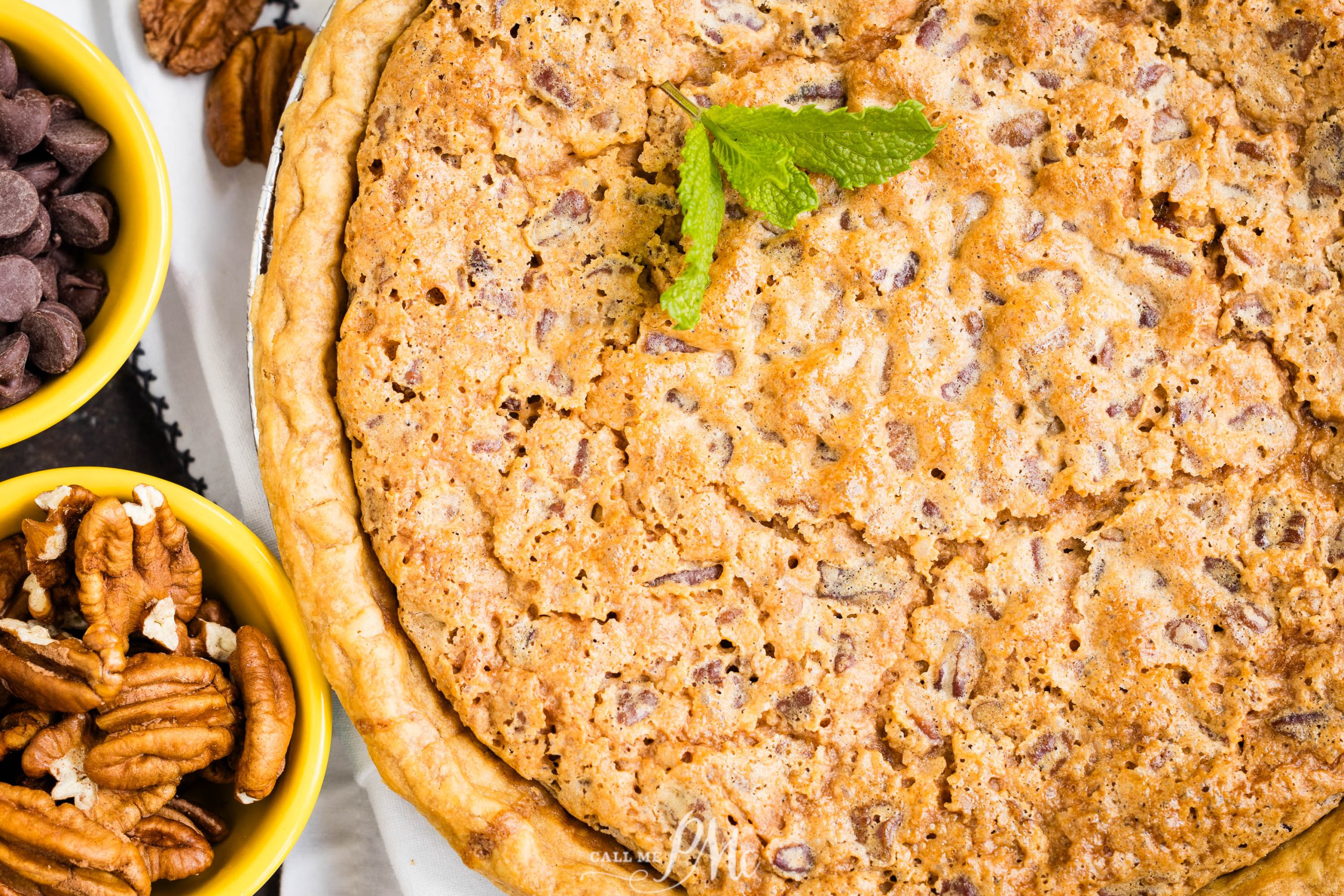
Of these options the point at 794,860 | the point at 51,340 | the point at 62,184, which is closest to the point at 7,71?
the point at 62,184

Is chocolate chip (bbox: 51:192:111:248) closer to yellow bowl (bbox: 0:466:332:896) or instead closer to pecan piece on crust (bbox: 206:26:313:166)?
pecan piece on crust (bbox: 206:26:313:166)

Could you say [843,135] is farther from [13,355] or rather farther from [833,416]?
[13,355]

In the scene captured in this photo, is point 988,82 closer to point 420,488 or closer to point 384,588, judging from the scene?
point 420,488

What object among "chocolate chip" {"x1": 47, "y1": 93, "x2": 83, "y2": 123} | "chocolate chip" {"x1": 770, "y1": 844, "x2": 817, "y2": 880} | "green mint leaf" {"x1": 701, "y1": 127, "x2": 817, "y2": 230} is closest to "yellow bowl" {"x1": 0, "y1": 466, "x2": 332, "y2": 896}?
"chocolate chip" {"x1": 47, "y1": 93, "x2": 83, "y2": 123}

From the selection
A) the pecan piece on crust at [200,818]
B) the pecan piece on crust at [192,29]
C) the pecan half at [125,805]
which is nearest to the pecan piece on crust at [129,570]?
the pecan half at [125,805]

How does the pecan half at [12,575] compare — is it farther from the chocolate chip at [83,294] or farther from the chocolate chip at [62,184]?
the chocolate chip at [62,184]

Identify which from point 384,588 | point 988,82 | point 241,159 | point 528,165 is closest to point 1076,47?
point 988,82
